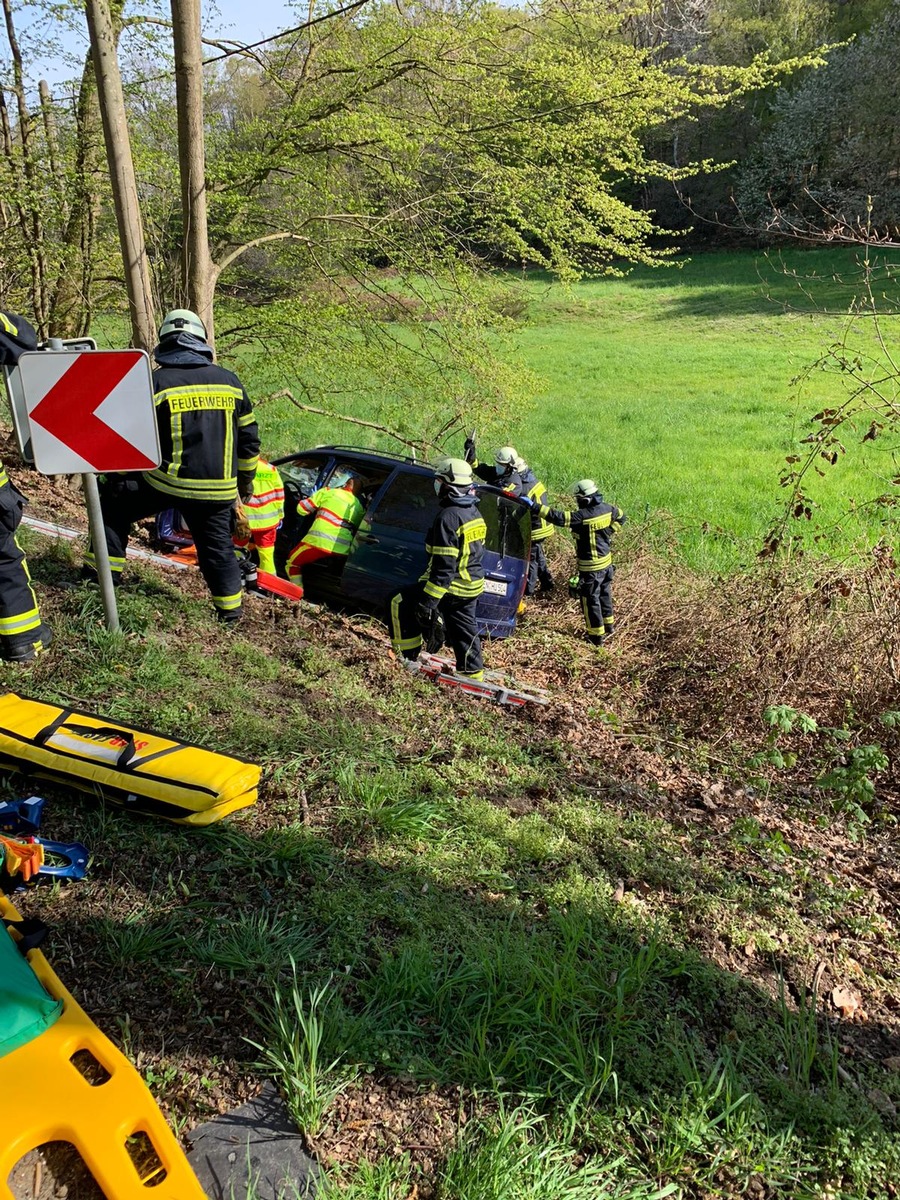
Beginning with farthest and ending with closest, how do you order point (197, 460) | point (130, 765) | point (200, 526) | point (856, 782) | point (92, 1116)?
1. point (200, 526)
2. point (197, 460)
3. point (856, 782)
4. point (130, 765)
5. point (92, 1116)

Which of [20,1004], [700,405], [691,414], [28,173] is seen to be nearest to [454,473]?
[20,1004]

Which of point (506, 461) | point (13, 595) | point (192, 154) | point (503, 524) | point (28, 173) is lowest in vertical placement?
point (503, 524)

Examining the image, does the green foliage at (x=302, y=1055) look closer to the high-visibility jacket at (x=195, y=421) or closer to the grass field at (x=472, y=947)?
the grass field at (x=472, y=947)

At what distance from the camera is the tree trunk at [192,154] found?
5738 millimetres

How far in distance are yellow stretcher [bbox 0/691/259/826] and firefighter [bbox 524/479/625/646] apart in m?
5.10

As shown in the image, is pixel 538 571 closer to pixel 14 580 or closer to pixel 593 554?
pixel 593 554

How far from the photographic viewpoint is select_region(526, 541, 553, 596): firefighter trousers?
8.74 metres

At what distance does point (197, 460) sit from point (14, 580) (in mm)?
1239

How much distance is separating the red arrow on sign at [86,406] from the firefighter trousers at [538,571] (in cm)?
548

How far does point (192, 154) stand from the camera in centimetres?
607

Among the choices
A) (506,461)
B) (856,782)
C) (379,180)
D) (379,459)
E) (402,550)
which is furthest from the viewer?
(506,461)

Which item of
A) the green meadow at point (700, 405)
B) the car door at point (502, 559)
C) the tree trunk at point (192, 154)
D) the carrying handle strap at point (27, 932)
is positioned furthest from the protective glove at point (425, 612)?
the carrying handle strap at point (27, 932)

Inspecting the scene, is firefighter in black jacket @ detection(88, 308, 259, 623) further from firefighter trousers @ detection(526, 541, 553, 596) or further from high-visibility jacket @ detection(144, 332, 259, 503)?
firefighter trousers @ detection(526, 541, 553, 596)

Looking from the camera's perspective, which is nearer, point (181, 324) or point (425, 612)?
point (181, 324)
